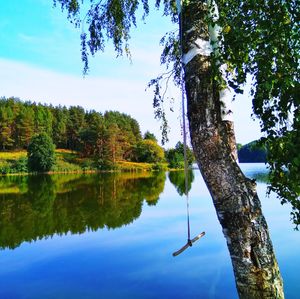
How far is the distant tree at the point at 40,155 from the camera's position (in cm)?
6406

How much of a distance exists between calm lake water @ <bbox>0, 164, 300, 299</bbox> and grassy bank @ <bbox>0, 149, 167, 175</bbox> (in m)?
45.1

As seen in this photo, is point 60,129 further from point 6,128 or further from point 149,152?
point 149,152

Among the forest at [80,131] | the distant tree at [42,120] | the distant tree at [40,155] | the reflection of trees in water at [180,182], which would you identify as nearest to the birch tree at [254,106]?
the reflection of trees in water at [180,182]

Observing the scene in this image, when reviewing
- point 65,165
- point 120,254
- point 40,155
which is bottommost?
point 120,254

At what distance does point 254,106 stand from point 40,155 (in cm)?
6405

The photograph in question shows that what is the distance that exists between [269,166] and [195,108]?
90 centimetres

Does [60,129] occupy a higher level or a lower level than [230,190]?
higher

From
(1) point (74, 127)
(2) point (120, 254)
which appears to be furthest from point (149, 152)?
(2) point (120, 254)

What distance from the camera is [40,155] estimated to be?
6384 centimetres

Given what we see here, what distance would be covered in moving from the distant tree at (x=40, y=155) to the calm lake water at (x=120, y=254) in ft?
149

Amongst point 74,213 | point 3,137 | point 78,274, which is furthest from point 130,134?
point 78,274

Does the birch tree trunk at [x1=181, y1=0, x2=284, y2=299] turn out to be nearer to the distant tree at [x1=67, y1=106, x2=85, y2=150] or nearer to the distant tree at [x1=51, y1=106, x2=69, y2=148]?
the distant tree at [x1=67, y1=106, x2=85, y2=150]

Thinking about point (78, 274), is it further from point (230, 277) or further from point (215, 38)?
point (215, 38)

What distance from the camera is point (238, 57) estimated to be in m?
3.02
